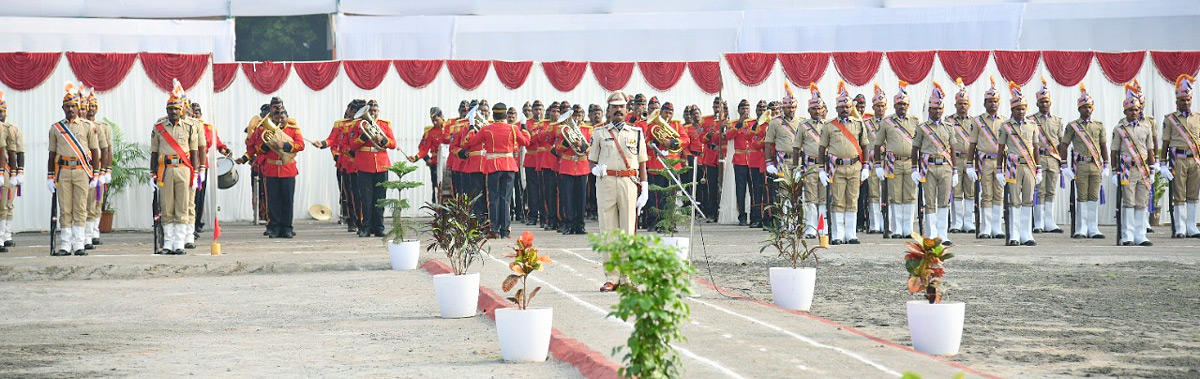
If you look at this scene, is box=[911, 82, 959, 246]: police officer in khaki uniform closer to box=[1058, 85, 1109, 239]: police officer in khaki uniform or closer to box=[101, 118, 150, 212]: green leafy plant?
box=[1058, 85, 1109, 239]: police officer in khaki uniform

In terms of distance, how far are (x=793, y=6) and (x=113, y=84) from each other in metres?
13.8

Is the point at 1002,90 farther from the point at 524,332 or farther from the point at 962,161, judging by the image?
the point at 524,332

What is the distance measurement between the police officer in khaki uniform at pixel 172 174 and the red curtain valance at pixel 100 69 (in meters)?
5.89

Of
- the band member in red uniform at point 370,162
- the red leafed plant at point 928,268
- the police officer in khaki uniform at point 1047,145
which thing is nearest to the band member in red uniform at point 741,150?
the police officer in khaki uniform at point 1047,145

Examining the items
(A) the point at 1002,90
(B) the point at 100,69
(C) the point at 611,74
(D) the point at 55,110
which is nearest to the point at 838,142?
(A) the point at 1002,90

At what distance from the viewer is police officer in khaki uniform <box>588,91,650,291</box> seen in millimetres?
13008

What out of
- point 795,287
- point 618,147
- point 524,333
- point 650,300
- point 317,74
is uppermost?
point 317,74

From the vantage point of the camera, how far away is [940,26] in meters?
27.4

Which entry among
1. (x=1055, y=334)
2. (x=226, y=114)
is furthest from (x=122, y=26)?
(x=1055, y=334)

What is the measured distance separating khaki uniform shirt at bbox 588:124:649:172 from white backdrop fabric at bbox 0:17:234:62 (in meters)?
15.0

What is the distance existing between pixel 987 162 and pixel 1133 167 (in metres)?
1.93

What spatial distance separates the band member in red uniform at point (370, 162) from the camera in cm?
2078

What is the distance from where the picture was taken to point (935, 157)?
19578mm

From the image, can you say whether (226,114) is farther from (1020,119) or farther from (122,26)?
(1020,119)
